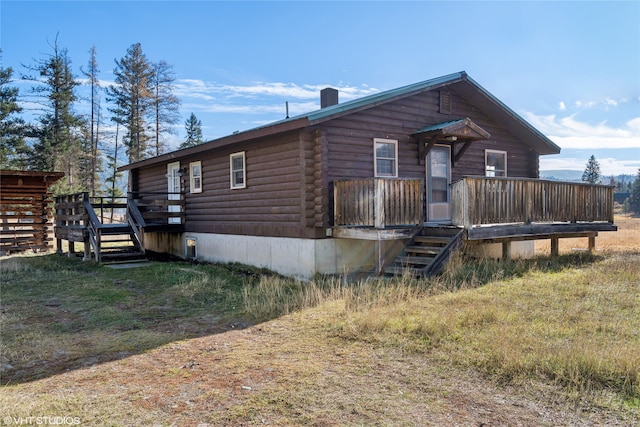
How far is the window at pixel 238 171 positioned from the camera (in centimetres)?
1261

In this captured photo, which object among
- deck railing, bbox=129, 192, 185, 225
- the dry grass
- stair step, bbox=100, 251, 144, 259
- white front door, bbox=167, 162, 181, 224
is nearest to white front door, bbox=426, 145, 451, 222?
the dry grass

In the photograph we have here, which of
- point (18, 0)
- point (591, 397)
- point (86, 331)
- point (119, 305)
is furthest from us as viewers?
point (18, 0)

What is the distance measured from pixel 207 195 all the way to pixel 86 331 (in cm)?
856

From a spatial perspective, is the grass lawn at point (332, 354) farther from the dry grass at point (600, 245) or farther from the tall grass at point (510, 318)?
the dry grass at point (600, 245)

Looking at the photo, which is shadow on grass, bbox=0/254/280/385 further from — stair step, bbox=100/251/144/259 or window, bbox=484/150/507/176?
window, bbox=484/150/507/176

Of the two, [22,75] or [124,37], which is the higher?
[124,37]

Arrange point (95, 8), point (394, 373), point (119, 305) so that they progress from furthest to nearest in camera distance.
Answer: point (95, 8)
point (119, 305)
point (394, 373)

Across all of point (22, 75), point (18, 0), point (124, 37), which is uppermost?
point (124, 37)

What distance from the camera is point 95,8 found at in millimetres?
12141

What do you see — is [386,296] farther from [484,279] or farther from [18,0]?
[18,0]

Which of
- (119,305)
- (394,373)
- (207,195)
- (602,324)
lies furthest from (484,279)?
(207,195)

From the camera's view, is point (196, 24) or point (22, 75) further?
point (22, 75)

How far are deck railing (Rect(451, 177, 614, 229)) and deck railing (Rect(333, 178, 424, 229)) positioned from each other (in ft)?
3.27
